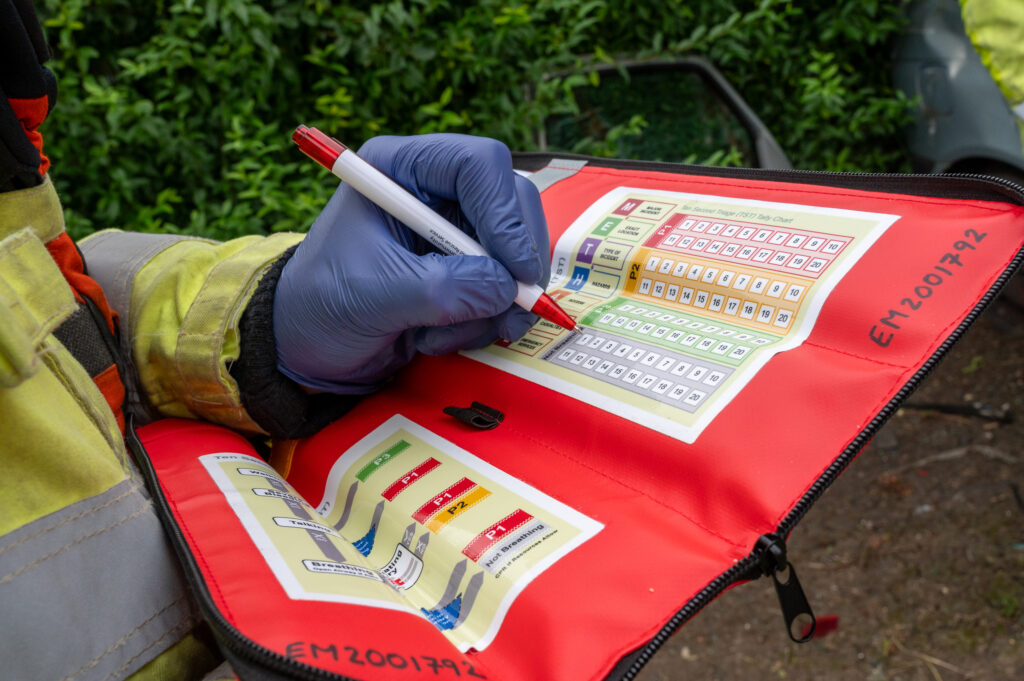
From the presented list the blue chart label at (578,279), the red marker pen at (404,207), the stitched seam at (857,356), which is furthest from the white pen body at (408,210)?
the stitched seam at (857,356)

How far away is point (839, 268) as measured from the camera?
0.77m

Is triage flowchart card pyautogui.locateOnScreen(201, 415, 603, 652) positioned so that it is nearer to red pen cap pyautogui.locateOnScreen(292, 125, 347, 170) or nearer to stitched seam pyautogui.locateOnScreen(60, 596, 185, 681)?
stitched seam pyautogui.locateOnScreen(60, 596, 185, 681)

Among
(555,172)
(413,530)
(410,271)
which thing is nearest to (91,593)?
(413,530)

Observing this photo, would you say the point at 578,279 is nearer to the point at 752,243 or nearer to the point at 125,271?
the point at 752,243

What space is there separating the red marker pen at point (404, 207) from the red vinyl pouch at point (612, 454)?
0.16 feet

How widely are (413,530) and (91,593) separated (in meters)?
0.30

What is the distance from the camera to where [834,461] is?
26.1 inches

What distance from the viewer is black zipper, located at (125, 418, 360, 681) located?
52cm

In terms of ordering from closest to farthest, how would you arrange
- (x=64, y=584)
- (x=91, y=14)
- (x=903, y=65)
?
(x=64, y=584) → (x=91, y=14) → (x=903, y=65)

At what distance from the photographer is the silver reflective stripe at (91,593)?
0.55m

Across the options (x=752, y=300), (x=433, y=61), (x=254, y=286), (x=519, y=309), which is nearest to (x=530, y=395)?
(x=519, y=309)

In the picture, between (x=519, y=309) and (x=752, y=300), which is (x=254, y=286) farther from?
(x=752, y=300)

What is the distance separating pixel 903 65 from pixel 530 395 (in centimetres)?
253

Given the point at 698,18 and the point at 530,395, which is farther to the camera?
the point at 698,18
